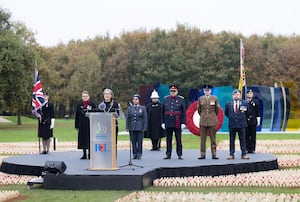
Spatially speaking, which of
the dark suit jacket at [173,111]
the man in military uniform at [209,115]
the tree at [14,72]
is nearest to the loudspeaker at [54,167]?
the dark suit jacket at [173,111]

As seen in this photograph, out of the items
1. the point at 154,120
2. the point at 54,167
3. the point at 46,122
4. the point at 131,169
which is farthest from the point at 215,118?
the point at 46,122

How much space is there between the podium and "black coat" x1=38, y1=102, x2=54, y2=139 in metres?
5.64

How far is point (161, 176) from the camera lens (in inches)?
543

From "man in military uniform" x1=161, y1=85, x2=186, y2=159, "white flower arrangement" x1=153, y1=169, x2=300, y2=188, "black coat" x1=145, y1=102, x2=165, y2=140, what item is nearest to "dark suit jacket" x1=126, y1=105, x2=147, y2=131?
"man in military uniform" x1=161, y1=85, x2=186, y2=159

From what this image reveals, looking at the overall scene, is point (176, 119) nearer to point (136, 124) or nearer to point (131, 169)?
point (136, 124)

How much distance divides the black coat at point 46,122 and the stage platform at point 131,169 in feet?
2.55

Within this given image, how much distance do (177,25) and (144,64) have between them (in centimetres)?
964

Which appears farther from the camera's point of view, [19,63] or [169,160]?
[19,63]

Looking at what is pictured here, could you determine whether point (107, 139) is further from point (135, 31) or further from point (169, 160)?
point (135, 31)

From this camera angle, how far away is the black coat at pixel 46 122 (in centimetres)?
1862

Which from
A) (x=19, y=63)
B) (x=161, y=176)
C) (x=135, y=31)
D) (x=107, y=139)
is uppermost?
(x=135, y=31)

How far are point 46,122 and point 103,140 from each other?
584 centimetres

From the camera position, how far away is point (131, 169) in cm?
1345

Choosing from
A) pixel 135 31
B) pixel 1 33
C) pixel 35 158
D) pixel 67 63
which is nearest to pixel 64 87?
pixel 67 63
